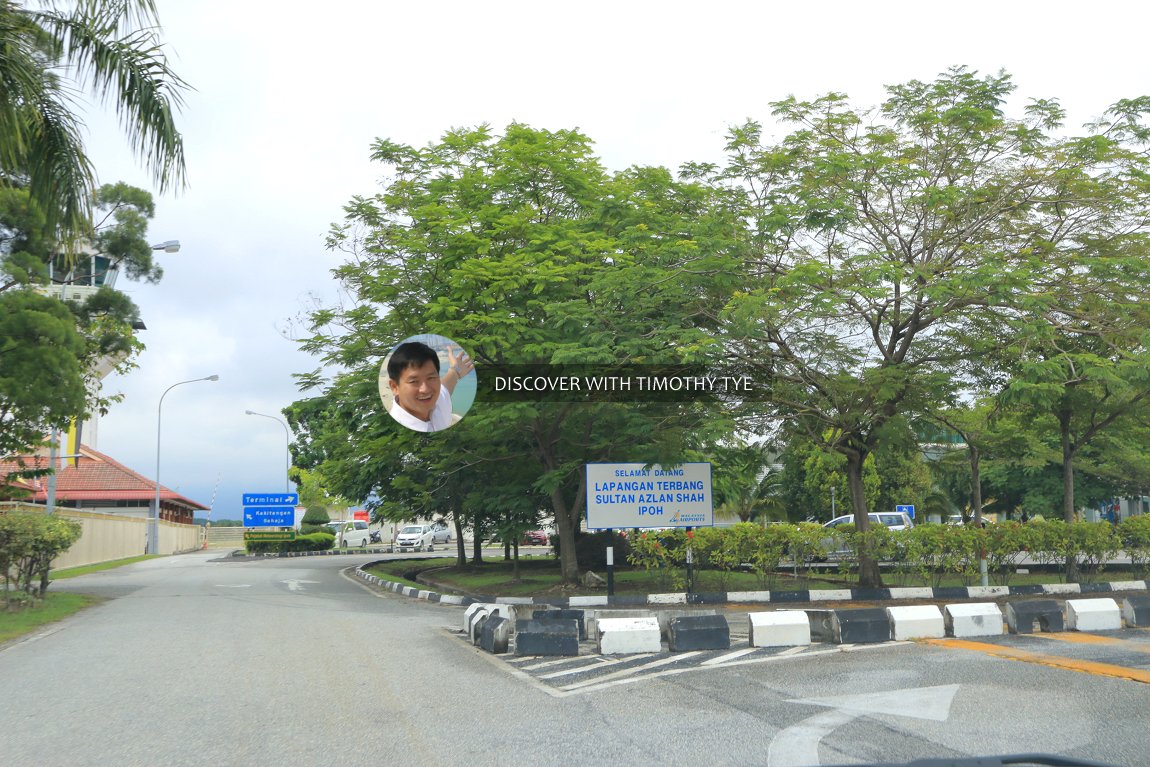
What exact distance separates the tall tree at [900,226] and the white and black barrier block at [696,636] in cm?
538

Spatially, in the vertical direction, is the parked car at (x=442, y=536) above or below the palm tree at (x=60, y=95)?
below

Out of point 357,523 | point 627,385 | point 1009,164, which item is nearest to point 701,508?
point 627,385

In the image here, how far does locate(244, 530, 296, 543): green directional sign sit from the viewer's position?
50438mm

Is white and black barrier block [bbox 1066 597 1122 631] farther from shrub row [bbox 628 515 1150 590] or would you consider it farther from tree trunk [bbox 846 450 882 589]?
tree trunk [bbox 846 450 882 589]

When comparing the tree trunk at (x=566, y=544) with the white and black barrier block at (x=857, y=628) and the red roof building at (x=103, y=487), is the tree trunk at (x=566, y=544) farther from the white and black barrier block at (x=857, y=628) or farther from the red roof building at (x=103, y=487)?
the red roof building at (x=103, y=487)

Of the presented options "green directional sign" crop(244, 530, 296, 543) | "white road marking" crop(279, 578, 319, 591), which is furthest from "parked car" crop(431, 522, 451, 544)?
"white road marking" crop(279, 578, 319, 591)

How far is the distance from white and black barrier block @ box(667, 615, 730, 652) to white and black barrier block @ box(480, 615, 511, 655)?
5.89 feet

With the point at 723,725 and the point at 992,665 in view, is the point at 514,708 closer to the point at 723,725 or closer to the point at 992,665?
the point at 723,725

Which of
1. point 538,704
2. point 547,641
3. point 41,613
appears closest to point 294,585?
point 41,613

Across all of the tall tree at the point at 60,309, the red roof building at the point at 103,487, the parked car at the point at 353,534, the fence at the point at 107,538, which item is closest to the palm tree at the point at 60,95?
the tall tree at the point at 60,309

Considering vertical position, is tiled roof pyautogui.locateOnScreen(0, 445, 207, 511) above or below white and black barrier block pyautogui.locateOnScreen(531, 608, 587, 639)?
above

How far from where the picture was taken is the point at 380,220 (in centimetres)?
1925

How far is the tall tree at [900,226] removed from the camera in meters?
14.5

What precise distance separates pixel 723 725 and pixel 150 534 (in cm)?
4755
